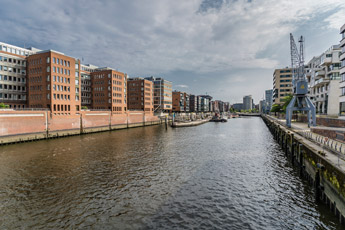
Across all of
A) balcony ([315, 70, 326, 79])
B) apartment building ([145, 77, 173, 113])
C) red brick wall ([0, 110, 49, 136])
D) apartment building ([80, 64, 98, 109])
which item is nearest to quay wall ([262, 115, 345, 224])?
red brick wall ([0, 110, 49, 136])

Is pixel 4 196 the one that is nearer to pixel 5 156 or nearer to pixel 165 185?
pixel 165 185

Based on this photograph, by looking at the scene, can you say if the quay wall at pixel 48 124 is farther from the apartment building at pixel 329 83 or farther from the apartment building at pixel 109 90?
the apartment building at pixel 329 83

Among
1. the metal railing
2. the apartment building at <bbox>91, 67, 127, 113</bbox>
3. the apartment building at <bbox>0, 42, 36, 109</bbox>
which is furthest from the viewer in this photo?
the apartment building at <bbox>91, 67, 127, 113</bbox>

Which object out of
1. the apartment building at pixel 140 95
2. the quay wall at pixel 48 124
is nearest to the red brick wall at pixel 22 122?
the quay wall at pixel 48 124

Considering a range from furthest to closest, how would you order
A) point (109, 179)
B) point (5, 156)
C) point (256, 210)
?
point (5, 156) → point (109, 179) → point (256, 210)

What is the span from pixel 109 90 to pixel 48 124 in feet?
132

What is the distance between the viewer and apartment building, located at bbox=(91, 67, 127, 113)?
9106cm

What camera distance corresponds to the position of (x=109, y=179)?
72.8ft

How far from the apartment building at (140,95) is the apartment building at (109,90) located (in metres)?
28.5

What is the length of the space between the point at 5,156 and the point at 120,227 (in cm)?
3245

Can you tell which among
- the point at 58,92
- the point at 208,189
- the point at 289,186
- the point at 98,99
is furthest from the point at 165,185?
the point at 98,99

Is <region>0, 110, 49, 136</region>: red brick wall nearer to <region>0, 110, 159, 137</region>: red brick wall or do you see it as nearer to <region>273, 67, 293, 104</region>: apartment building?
<region>0, 110, 159, 137</region>: red brick wall

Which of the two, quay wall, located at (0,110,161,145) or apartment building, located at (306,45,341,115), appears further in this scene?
apartment building, located at (306,45,341,115)

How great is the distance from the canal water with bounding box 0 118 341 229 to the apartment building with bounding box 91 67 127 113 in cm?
6214
